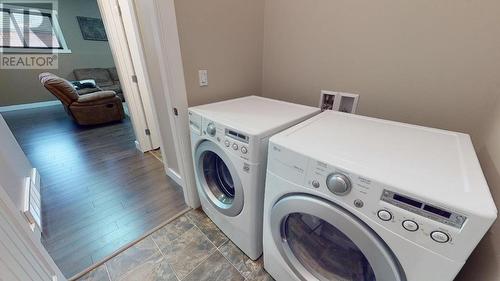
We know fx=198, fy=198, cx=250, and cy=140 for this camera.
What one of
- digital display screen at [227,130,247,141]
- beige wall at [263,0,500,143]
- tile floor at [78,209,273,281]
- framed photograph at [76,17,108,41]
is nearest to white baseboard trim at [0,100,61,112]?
framed photograph at [76,17,108,41]

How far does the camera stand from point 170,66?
1197 millimetres

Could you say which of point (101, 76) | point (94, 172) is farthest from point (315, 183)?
point (101, 76)

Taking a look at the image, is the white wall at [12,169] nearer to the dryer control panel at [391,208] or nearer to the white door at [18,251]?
the white door at [18,251]

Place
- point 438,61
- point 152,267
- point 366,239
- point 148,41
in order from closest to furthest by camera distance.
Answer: point 366,239 < point 438,61 < point 152,267 < point 148,41

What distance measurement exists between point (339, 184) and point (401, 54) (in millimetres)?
924

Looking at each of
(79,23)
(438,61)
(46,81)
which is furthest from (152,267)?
(79,23)

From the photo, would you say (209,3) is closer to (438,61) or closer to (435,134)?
(438,61)

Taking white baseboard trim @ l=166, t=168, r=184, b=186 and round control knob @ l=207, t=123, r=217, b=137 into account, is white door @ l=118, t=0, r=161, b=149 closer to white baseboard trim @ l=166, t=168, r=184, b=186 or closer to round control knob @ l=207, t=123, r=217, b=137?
white baseboard trim @ l=166, t=168, r=184, b=186

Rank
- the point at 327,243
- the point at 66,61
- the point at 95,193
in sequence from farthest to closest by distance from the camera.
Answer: the point at 66,61 → the point at 95,193 → the point at 327,243

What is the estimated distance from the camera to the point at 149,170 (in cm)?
218

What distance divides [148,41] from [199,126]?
928 mm

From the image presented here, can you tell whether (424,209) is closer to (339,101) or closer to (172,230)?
(339,101)

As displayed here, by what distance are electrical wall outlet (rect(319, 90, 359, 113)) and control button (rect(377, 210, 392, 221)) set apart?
0.92 meters

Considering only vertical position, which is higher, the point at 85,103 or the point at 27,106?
the point at 85,103
